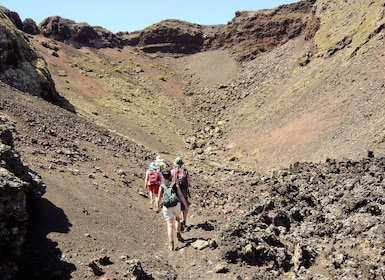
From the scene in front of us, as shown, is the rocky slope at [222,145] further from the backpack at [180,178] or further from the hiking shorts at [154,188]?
the backpack at [180,178]

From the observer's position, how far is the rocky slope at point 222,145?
7.70m

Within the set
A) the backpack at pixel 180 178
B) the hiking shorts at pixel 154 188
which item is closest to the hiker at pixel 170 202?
Answer: the backpack at pixel 180 178

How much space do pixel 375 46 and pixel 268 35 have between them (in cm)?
2413

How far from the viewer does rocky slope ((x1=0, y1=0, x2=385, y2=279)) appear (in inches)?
303

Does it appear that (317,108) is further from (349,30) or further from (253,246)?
(253,246)

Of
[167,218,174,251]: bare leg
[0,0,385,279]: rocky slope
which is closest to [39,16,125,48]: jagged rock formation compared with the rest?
[0,0,385,279]: rocky slope

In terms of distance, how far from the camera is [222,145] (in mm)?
29547

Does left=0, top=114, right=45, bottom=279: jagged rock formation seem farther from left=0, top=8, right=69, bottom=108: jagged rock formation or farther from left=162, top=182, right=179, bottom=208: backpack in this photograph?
left=0, top=8, right=69, bottom=108: jagged rock formation

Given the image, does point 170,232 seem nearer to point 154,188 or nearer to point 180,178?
point 180,178

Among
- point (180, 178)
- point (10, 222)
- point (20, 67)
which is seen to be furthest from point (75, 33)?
point (10, 222)

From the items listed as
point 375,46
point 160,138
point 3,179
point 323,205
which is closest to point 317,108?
point 375,46

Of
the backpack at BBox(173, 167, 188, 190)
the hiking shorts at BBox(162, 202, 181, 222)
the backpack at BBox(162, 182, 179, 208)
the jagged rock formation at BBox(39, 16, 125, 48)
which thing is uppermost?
the jagged rock formation at BBox(39, 16, 125, 48)

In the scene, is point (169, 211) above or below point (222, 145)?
below

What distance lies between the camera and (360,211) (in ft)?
29.9
